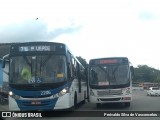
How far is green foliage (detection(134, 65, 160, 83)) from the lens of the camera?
156 metres

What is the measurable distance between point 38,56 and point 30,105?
2192 millimetres

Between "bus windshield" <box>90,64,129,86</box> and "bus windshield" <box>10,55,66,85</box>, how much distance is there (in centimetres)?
497

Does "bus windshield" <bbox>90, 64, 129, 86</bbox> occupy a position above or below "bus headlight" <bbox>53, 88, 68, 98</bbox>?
above

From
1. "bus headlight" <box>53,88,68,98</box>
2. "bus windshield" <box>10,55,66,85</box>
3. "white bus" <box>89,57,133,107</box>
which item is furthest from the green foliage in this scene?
"bus headlight" <box>53,88,68,98</box>

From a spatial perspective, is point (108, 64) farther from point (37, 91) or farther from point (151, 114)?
point (151, 114)

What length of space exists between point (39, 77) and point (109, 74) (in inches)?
240

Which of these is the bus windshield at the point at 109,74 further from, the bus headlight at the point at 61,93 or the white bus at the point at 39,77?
the bus headlight at the point at 61,93

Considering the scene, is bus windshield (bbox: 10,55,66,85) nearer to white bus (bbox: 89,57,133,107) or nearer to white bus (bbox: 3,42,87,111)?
white bus (bbox: 3,42,87,111)

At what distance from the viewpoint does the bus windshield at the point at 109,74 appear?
21.6 meters

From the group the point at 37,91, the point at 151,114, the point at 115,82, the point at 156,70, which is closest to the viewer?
the point at 151,114

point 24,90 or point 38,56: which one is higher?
point 38,56

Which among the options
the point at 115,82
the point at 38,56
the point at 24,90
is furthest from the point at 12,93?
the point at 115,82

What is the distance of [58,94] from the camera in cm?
1689

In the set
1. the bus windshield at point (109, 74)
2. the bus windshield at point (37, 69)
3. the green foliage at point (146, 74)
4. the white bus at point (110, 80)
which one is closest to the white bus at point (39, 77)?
the bus windshield at point (37, 69)
